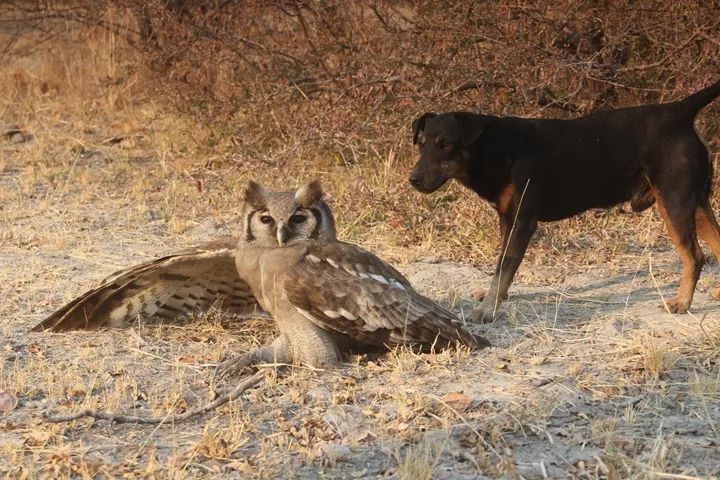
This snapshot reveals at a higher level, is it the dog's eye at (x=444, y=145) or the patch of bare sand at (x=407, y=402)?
the dog's eye at (x=444, y=145)

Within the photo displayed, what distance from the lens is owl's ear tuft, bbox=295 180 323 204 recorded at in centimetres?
556

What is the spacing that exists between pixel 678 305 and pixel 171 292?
9.81 ft

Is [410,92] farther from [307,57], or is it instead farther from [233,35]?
[233,35]

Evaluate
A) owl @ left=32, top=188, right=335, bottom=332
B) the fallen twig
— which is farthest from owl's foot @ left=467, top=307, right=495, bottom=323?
the fallen twig

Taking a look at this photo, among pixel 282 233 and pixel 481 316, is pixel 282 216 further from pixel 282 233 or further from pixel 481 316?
pixel 481 316

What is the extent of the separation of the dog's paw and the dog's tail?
115 cm

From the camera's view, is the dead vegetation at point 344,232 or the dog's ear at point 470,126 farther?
the dog's ear at point 470,126

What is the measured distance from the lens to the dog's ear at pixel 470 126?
6.47 meters

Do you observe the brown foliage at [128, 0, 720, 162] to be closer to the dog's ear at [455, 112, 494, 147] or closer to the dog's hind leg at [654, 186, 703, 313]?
the dog's ear at [455, 112, 494, 147]

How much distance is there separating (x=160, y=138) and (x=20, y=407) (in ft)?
21.5

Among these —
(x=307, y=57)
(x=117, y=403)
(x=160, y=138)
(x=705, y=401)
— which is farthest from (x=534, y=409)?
(x=160, y=138)

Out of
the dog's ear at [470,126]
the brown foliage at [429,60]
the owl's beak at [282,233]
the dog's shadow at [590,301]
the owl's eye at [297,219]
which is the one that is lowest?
the dog's shadow at [590,301]

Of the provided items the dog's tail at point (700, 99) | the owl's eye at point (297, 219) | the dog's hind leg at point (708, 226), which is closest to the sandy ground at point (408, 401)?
the dog's hind leg at point (708, 226)

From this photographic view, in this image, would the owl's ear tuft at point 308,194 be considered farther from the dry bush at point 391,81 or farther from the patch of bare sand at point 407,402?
the dry bush at point 391,81
